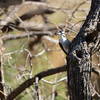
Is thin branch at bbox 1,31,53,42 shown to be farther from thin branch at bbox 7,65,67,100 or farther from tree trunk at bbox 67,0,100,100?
tree trunk at bbox 67,0,100,100

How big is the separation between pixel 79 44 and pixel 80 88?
20cm

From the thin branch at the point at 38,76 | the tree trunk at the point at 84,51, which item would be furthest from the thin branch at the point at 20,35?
the tree trunk at the point at 84,51

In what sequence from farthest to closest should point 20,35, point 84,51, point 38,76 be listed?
point 20,35
point 38,76
point 84,51

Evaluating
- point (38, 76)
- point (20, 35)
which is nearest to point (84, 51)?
point (38, 76)

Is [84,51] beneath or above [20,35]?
above

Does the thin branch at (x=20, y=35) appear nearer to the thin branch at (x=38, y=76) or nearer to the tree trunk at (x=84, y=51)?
the thin branch at (x=38, y=76)

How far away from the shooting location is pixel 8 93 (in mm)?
3209

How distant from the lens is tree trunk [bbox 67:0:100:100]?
1.85 m

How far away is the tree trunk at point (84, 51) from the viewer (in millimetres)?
1851

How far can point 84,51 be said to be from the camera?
1.87 meters

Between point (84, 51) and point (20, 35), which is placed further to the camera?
point (20, 35)

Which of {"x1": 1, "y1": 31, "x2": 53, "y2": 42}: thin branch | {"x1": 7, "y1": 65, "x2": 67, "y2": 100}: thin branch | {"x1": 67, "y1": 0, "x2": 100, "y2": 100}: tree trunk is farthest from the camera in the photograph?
{"x1": 1, "y1": 31, "x2": 53, "y2": 42}: thin branch

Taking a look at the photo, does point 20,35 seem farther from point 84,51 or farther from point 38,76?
point 84,51

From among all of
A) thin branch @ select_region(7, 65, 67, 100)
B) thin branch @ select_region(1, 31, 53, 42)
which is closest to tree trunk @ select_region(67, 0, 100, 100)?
thin branch @ select_region(7, 65, 67, 100)
